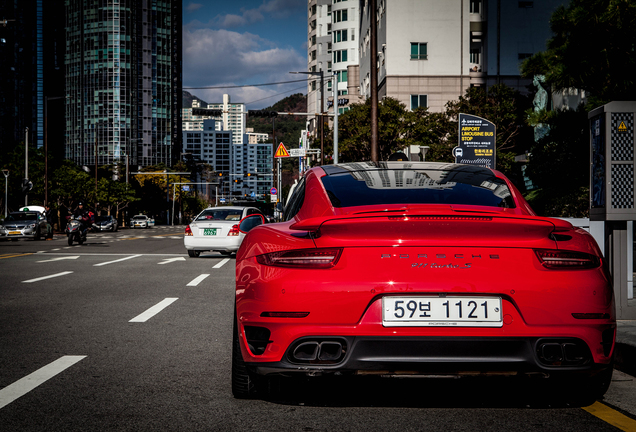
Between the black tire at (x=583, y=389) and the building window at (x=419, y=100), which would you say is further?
the building window at (x=419, y=100)

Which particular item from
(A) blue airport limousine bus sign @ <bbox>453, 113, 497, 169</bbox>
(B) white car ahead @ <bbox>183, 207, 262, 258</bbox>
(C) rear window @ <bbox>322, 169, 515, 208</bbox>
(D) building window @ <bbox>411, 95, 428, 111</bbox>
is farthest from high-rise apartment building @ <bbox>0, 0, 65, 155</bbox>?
(C) rear window @ <bbox>322, 169, 515, 208</bbox>

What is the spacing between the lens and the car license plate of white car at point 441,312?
3.53 m

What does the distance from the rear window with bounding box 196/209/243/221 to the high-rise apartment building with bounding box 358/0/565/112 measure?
34.3 metres

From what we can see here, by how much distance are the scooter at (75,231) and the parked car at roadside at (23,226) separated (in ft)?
27.3

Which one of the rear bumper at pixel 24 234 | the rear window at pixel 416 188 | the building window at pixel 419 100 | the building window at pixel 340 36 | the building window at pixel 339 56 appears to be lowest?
the rear bumper at pixel 24 234

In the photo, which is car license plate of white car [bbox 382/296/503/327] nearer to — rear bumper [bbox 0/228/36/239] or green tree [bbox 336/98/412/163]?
rear bumper [bbox 0/228/36/239]

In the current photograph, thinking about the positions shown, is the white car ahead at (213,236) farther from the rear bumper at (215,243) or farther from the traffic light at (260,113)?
the traffic light at (260,113)

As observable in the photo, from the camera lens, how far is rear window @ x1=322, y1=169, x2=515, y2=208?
14.6ft

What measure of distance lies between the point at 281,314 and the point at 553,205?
62.8 ft

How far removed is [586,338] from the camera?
142 inches

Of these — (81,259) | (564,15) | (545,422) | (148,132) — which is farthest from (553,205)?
(148,132)

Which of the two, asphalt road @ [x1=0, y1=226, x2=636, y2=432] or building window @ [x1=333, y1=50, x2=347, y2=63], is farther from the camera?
building window @ [x1=333, y1=50, x2=347, y2=63]

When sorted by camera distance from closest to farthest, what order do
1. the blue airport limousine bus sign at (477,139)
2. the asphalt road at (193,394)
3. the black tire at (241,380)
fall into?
the asphalt road at (193,394)
the black tire at (241,380)
the blue airport limousine bus sign at (477,139)

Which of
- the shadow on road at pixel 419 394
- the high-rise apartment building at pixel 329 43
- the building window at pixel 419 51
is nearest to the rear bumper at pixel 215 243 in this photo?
the shadow on road at pixel 419 394
